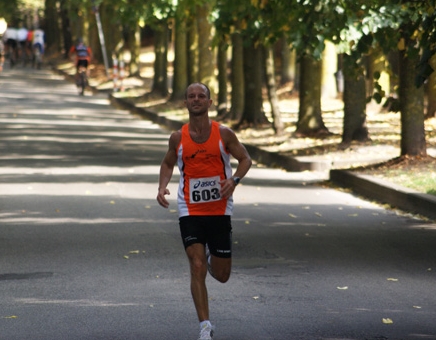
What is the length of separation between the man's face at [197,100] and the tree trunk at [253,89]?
1944 centimetres

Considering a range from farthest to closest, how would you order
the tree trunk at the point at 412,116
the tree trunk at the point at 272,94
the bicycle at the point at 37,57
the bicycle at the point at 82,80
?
Answer: the bicycle at the point at 37,57 < the bicycle at the point at 82,80 < the tree trunk at the point at 272,94 < the tree trunk at the point at 412,116

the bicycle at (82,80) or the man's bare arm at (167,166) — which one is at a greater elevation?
the man's bare arm at (167,166)

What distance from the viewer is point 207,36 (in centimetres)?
3275

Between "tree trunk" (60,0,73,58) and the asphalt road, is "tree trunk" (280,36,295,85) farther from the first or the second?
"tree trunk" (60,0,73,58)

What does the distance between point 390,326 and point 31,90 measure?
40.5 m

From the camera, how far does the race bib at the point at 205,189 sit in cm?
755

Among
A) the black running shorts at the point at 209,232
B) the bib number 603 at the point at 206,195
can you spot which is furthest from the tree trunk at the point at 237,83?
the bib number 603 at the point at 206,195

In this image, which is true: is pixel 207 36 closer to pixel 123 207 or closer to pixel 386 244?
pixel 123 207

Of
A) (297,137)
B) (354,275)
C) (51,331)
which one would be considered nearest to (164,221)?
(354,275)

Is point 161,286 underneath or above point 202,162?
underneath

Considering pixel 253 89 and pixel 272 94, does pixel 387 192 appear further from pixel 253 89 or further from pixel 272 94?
pixel 253 89

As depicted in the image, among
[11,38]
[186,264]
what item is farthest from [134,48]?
[186,264]

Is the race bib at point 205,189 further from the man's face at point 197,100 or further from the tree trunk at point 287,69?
the tree trunk at point 287,69

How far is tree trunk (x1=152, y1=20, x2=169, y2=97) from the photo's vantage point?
1601 inches
